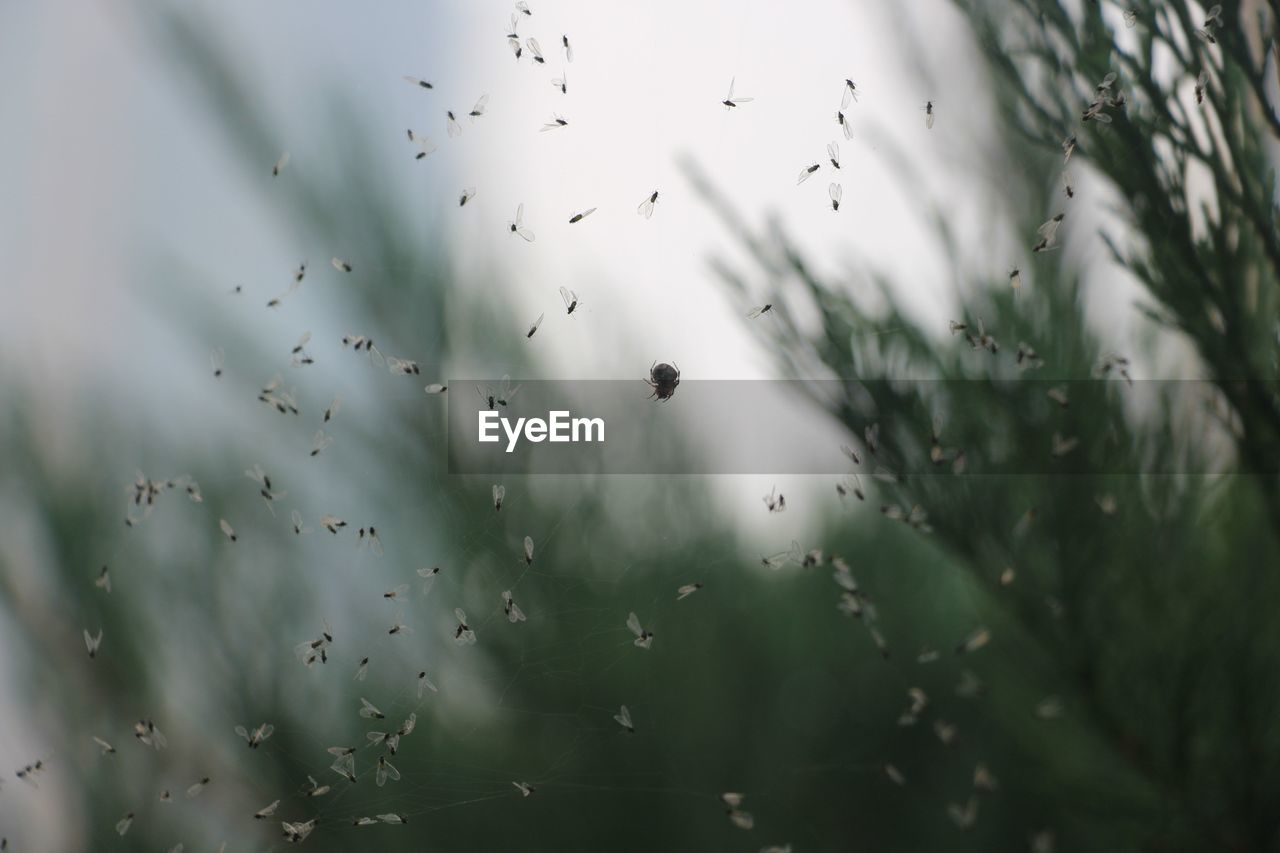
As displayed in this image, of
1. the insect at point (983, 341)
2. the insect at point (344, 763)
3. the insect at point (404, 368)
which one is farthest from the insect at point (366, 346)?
the insect at point (983, 341)

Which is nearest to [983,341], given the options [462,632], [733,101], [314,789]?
[733,101]

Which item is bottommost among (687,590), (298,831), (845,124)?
(298,831)

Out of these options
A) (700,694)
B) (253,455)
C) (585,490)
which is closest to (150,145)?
(253,455)

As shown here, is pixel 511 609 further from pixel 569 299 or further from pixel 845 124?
pixel 845 124

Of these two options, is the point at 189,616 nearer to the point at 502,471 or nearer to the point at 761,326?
the point at 502,471

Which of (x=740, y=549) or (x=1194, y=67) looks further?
(x=740, y=549)

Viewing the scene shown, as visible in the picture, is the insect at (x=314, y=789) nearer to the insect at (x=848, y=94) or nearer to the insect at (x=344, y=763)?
the insect at (x=344, y=763)

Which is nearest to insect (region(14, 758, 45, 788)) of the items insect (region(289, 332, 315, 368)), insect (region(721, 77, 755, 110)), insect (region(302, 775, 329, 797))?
insect (region(302, 775, 329, 797))
